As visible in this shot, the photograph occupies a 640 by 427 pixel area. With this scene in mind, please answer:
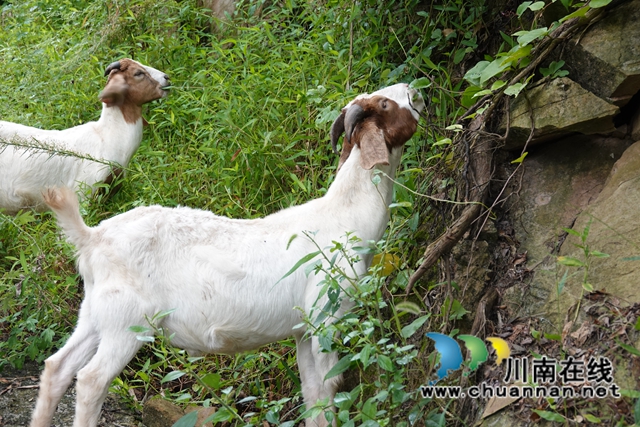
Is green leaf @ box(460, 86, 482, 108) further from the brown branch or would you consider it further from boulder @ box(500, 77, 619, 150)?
boulder @ box(500, 77, 619, 150)

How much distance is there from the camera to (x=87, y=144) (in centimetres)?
651

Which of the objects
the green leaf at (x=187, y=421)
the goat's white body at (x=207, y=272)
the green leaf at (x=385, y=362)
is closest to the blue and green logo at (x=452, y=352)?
the green leaf at (x=385, y=362)

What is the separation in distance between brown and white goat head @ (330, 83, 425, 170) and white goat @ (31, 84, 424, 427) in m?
0.02

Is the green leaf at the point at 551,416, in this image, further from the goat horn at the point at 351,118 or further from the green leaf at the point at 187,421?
the goat horn at the point at 351,118

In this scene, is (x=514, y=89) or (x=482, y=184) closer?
(x=514, y=89)

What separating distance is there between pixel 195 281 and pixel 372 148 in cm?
127

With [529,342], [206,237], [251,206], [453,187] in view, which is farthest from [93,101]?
[529,342]

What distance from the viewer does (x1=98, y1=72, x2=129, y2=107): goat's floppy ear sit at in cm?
660

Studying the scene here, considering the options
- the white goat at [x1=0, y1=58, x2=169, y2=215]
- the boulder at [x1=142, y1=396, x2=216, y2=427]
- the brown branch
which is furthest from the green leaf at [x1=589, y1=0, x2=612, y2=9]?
the white goat at [x1=0, y1=58, x2=169, y2=215]

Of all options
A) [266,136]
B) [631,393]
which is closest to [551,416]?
[631,393]

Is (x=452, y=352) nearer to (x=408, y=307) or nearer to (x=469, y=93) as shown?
(x=408, y=307)

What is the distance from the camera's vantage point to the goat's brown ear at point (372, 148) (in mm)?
4219

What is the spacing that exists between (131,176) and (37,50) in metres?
2.74

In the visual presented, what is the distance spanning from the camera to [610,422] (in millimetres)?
2936
